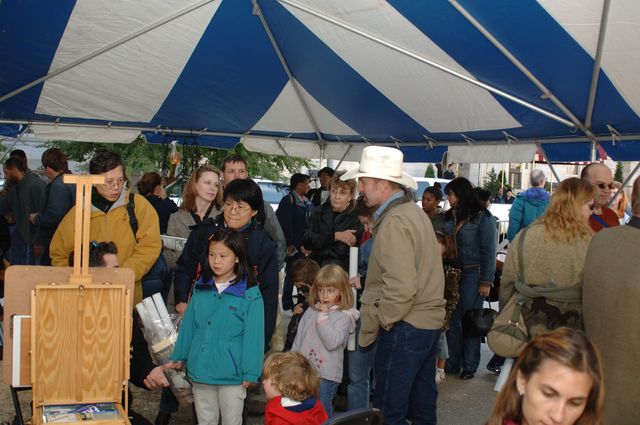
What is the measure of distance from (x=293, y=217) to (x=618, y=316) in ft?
17.9

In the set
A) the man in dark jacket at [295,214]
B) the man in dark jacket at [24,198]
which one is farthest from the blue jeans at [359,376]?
the man in dark jacket at [24,198]

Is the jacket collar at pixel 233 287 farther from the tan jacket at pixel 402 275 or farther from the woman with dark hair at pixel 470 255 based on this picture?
the woman with dark hair at pixel 470 255

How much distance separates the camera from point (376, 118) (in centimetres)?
791

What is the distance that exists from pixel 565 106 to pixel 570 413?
13.7 feet

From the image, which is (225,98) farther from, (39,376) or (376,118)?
(39,376)

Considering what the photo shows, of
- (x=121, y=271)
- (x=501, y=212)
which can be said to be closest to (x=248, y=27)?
(x=121, y=271)

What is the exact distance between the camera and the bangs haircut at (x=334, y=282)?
14.7 feet

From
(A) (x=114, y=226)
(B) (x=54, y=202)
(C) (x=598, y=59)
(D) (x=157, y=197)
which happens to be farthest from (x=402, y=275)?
(D) (x=157, y=197)

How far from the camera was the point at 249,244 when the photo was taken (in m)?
4.17

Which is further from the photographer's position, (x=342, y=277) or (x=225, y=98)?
(x=225, y=98)

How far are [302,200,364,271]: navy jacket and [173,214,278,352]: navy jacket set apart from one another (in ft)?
4.65

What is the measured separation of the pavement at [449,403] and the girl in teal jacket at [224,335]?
1222mm

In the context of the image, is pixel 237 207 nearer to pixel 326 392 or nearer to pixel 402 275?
pixel 402 275

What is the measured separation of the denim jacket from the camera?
246 inches
